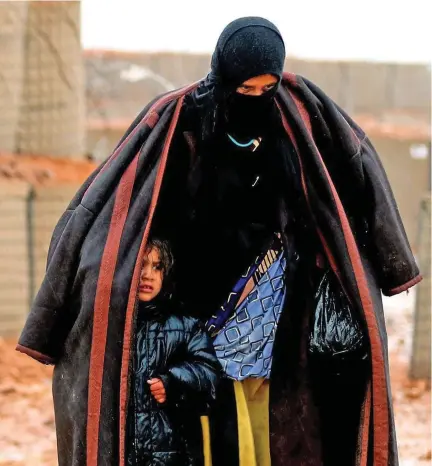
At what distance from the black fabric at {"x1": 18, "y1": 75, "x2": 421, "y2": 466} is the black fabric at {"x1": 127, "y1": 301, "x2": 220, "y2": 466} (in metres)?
0.18

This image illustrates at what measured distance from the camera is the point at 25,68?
6.55m

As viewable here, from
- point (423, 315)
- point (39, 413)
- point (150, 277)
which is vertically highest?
point (150, 277)

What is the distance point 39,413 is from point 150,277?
303 cm

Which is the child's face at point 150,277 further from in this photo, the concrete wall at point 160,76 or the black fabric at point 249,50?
the concrete wall at point 160,76

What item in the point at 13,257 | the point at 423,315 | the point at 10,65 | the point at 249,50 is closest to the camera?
the point at 249,50

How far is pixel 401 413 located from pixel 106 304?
12.4ft

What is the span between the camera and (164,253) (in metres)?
2.51

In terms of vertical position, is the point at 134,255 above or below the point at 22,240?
below

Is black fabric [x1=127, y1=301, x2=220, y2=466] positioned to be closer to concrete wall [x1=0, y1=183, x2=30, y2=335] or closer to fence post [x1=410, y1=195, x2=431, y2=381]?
concrete wall [x1=0, y1=183, x2=30, y2=335]

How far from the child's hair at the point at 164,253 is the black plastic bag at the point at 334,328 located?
47 cm

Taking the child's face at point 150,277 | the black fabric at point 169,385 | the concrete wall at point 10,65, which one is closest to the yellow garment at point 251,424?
the black fabric at point 169,385

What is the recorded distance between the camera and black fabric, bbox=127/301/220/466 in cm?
243

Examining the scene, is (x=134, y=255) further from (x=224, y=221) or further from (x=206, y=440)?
(x=206, y=440)

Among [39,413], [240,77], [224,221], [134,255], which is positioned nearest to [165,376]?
[134,255]
